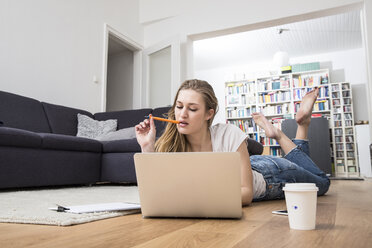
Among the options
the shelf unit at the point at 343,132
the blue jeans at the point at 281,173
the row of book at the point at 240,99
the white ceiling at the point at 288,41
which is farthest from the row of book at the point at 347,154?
the blue jeans at the point at 281,173

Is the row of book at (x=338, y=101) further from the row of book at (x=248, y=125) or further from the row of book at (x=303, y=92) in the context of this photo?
the row of book at (x=248, y=125)

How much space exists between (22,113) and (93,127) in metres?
0.83

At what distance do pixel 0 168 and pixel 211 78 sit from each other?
639 centimetres

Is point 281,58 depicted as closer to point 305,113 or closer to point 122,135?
point 122,135

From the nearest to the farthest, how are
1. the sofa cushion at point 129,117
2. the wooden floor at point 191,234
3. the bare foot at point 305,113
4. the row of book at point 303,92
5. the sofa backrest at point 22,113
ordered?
the wooden floor at point 191,234 < the bare foot at point 305,113 < the sofa backrest at point 22,113 < the sofa cushion at point 129,117 < the row of book at point 303,92

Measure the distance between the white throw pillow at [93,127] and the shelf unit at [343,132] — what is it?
4.53 metres

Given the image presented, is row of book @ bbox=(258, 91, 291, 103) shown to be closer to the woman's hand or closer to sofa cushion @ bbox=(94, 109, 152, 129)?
sofa cushion @ bbox=(94, 109, 152, 129)

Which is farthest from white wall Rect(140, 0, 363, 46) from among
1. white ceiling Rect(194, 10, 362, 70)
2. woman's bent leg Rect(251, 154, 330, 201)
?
woman's bent leg Rect(251, 154, 330, 201)

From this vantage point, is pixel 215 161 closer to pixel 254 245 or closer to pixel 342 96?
pixel 254 245

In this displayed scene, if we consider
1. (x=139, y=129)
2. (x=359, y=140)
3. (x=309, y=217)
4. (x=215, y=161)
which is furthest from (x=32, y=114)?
(x=359, y=140)

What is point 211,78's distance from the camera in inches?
315

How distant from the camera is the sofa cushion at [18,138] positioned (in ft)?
6.90

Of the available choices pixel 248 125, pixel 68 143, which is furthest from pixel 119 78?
pixel 68 143

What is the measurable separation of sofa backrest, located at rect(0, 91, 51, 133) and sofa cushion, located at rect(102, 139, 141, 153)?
2.13ft
